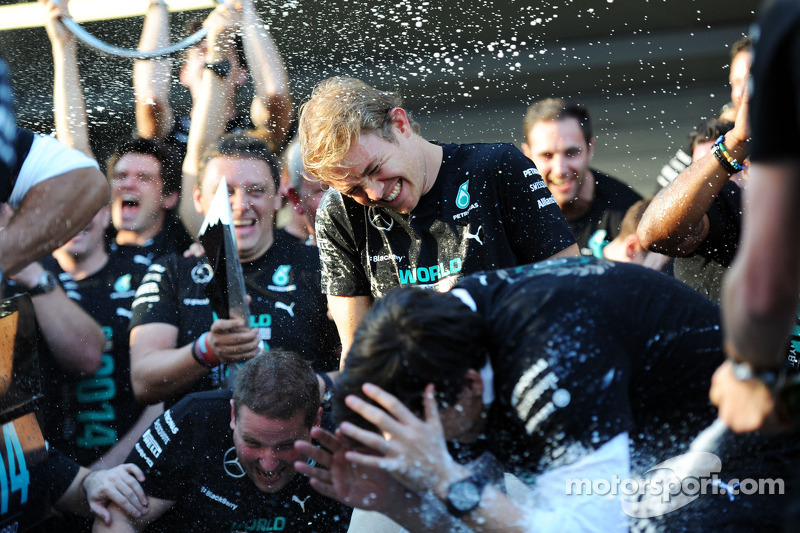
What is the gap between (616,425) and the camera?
1.73 meters

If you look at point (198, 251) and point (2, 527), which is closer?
point (2, 527)

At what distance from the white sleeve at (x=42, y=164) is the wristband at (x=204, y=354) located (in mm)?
763

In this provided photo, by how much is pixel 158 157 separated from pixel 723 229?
245 centimetres

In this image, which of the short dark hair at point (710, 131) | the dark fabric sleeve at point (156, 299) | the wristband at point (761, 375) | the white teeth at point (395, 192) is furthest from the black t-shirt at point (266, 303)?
the wristband at point (761, 375)

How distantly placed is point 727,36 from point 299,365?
3133mm

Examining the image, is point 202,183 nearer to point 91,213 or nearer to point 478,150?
point 91,213

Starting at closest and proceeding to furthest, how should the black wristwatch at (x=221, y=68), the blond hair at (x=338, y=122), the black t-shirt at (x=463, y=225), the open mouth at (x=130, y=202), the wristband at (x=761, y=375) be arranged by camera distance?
the wristband at (x=761, y=375) → the blond hair at (x=338, y=122) → the black t-shirt at (x=463, y=225) → the open mouth at (x=130, y=202) → the black wristwatch at (x=221, y=68)

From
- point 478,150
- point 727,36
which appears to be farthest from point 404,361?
point 727,36

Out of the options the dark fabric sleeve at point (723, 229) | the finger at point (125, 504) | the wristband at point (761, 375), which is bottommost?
the finger at point (125, 504)

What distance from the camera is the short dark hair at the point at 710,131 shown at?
131 inches

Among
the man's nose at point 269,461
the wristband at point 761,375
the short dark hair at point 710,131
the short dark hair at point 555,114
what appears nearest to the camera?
the wristband at point 761,375

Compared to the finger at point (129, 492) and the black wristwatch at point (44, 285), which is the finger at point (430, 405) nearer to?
the finger at point (129, 492)
